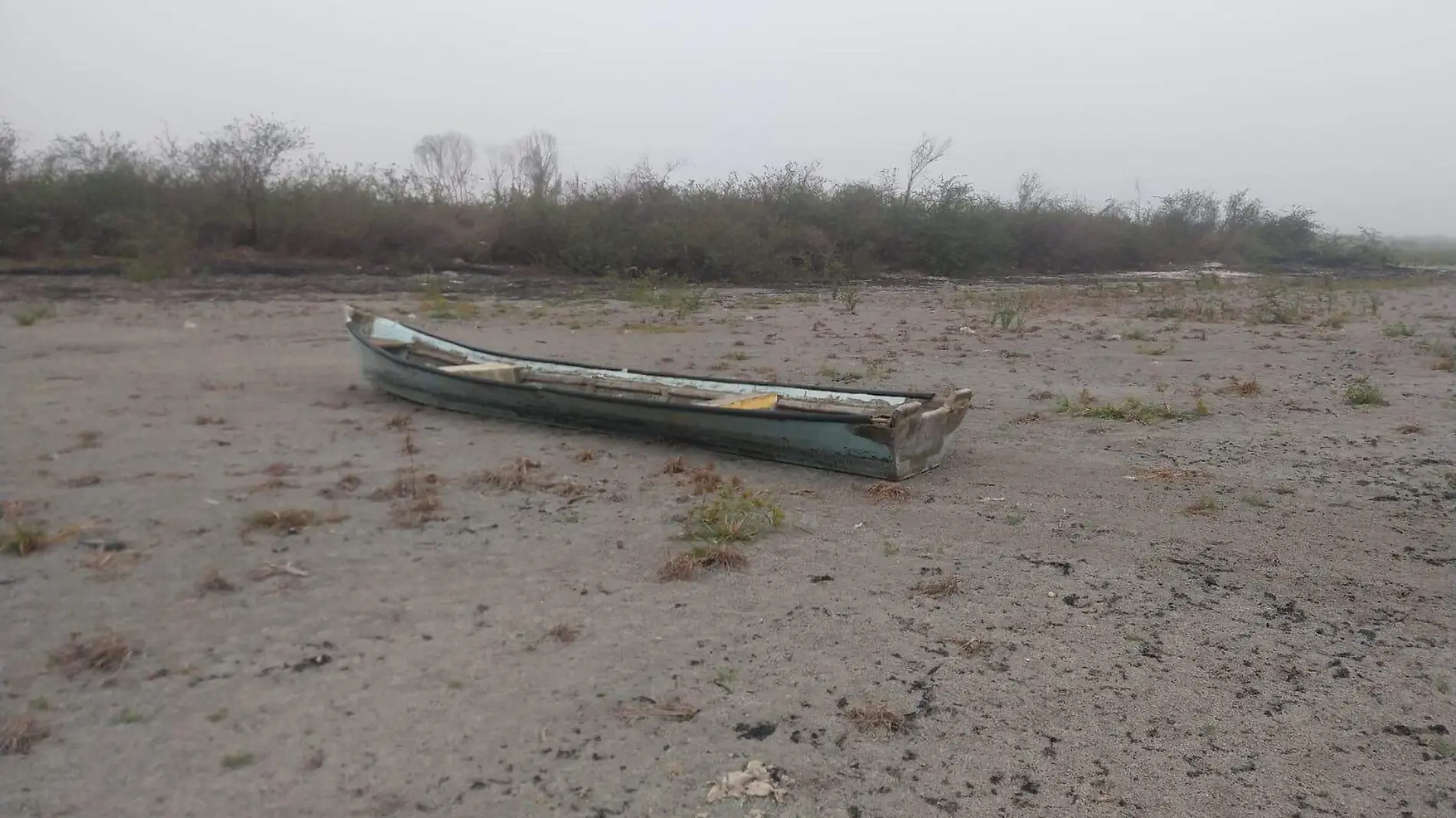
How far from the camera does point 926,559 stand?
4602 millimetres

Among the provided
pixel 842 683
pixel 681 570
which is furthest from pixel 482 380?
pixel 842 683

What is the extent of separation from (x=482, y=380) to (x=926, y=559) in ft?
13.5

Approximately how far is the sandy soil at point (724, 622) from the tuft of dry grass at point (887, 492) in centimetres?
4

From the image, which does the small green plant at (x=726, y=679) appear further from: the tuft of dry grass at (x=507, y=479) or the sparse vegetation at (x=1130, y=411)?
the sparse vegetation at (x=1130, y=411)

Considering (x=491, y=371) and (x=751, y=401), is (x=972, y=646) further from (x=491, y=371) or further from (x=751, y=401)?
(x=491, y=371)

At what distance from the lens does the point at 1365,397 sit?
25.7 feet

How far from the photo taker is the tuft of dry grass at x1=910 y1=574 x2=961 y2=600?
165 inches

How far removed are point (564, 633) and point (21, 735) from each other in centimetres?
172

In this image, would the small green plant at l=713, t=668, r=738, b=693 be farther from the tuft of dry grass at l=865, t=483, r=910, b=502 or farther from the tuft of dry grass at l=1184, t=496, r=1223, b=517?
the tuft of dry grass at l=1184, t=496, r=1223, b=517

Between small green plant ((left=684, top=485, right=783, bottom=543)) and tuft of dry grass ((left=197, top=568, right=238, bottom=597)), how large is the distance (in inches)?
81.4

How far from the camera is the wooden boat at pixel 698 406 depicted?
5.84 metres

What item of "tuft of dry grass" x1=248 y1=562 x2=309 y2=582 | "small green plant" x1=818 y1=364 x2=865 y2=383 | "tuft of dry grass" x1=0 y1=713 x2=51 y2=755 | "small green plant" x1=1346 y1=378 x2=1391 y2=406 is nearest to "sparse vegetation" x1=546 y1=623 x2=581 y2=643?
"tuft of dry grass" x1=248 y1=562 x2=309 y2=582

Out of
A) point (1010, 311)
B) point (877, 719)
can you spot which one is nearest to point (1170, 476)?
point (877, 719)

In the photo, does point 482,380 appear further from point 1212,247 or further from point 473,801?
point 1212,247
